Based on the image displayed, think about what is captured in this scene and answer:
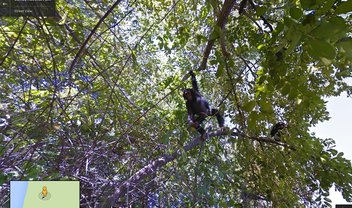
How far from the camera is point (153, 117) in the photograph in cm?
286

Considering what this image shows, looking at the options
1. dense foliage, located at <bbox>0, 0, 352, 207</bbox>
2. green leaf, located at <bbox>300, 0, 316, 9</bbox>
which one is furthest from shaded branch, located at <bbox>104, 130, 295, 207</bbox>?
green leaf, located at <bbox>300, 0, 316, 9</bbox>

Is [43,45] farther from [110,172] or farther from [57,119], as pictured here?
[110,172]

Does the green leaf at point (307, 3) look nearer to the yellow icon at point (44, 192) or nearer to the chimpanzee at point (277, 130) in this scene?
the yellow icon at point (44, 192)

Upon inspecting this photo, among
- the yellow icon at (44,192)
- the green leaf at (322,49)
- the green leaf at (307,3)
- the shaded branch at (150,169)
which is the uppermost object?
the shaded branch at (150,169)

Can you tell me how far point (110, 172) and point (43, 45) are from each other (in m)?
1.11

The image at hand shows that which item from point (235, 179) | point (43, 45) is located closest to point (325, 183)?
point (235, 179)

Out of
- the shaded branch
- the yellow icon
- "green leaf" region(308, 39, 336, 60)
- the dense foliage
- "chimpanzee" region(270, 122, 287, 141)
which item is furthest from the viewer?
"chimpanzee" region(270, 122, 287, 141)

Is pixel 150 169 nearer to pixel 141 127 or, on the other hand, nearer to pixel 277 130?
pixel 141 127

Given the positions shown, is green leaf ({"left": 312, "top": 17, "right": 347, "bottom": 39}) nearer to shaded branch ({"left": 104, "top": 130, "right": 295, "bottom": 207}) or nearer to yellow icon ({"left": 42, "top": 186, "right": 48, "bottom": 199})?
yellow icon ({"left": 42, "top": 186, "right": 48, "bottom": 199})

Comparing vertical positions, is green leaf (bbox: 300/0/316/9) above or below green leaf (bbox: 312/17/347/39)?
above

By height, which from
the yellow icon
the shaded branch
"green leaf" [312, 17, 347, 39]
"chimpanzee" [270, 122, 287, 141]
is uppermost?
"chimpanzee" [270, 122, 287, 141]

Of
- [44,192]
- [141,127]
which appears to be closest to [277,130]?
[141,127]

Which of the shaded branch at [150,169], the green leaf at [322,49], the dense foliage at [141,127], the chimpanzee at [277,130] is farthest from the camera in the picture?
the chimpanzee at [277,130]

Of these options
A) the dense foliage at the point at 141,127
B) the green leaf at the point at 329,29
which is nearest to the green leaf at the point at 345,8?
the green leaf at the point at 329,29
